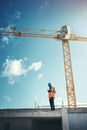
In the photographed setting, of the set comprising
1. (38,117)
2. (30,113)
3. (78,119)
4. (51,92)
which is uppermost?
(51,92)

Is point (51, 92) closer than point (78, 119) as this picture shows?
No

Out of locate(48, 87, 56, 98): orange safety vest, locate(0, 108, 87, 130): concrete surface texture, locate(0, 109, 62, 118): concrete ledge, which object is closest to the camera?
locate(0, 108, 87, 130): concrete surface texture

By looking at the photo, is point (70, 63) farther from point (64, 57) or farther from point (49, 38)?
point (49, 38)

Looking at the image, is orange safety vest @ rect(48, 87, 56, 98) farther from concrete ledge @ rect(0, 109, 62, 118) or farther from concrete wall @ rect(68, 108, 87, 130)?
concrete wall @ rect(68, 108, 87, 130)

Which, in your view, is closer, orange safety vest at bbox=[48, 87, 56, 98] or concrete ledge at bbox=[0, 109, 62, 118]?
concrete ledge at bbox=[0, 109, 62, 118]

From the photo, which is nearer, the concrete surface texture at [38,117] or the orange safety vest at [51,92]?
the concrete surface texture at [38,117]

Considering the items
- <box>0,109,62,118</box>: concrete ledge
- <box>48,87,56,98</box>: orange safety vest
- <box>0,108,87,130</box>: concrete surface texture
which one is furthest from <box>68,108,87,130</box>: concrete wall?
<box>48,87,56,98</box>: orange safety vest

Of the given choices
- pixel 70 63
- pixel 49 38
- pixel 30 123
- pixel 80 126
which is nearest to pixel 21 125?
pixel 30 123

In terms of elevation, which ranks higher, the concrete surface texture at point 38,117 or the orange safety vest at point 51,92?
the orange safety vest at point 51,92

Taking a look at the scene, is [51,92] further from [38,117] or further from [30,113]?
[30,113]

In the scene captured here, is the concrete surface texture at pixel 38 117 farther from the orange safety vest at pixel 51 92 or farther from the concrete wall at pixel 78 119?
the orange safety vest at pixel 51 92

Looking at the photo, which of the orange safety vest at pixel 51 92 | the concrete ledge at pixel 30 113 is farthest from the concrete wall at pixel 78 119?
the orange safety vest at pixel 51 92

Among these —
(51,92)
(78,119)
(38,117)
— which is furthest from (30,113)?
(78,119)

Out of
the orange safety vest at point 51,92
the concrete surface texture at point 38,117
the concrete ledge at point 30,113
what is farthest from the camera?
the orange safety vest at point 51,92
